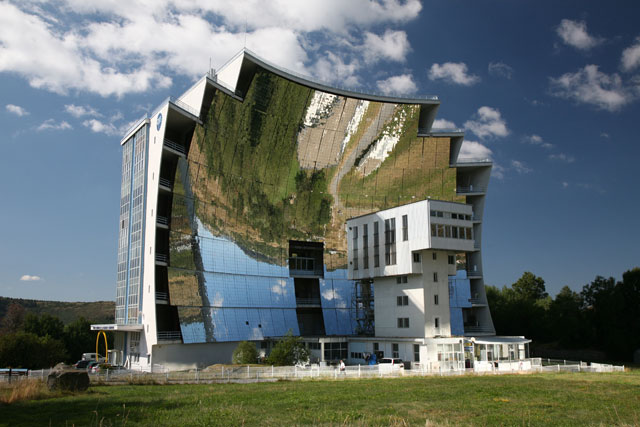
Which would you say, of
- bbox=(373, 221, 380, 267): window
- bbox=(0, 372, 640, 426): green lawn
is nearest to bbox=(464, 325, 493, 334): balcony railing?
bbox=(373, 221, 380, 267): window

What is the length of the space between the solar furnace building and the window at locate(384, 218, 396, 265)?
5252 millimetres

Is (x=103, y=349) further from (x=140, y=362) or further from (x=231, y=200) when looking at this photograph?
(x=231, y=200)

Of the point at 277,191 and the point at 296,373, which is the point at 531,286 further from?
the point at 296,373

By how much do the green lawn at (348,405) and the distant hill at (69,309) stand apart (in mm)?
105777

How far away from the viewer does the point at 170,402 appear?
66.0 ft

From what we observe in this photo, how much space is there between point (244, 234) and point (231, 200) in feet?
11.8

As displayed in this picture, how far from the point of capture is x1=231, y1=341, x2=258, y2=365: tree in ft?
151

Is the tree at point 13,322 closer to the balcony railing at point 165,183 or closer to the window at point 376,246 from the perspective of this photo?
the balcony railing at point 165,183

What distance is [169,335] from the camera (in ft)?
156

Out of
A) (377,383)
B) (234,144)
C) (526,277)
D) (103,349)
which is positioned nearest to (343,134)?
(234,144)

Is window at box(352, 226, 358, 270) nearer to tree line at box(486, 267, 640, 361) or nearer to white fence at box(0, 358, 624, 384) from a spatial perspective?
white fence at box(0, 358, 624, 384)

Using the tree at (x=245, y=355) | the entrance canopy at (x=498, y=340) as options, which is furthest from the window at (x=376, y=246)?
the tree at (x=245, y=355)

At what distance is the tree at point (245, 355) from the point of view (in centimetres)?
4603

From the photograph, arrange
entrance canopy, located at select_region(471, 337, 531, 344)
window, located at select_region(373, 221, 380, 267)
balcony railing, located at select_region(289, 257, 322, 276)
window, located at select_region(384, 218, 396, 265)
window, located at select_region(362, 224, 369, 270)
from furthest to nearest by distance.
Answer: balcony railing, located at select_region(289, 257, 322, 276) → window, located at select_region(362, 224, 369, 270) → window, located at select_region(373, 221, 380, 267) → window, located at select_region(384, 218, 396, 265) → entrance canopy, located at select_region(471, 337, 531, 344)
